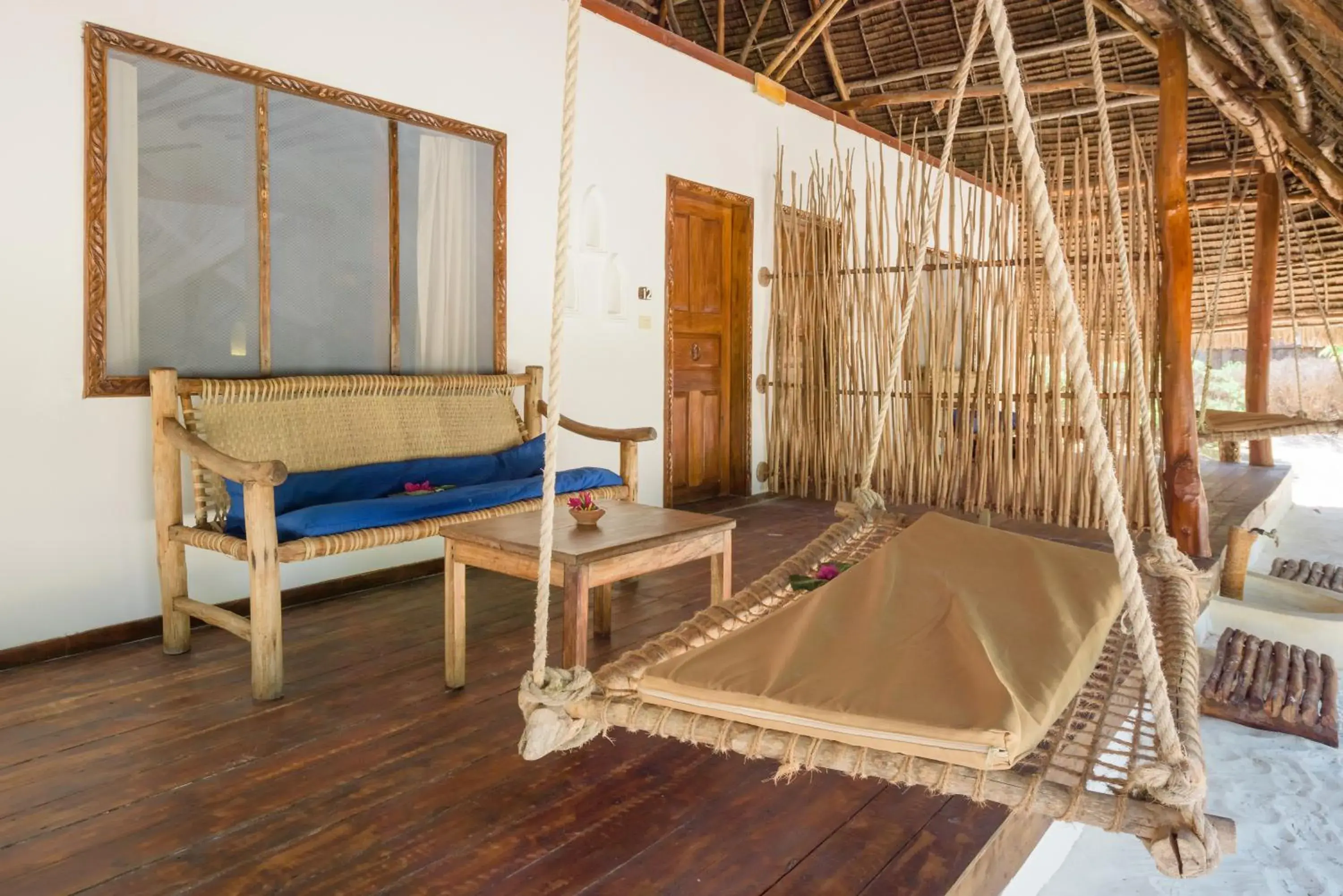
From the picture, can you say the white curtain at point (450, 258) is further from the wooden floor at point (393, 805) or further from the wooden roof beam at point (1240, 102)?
the wooden roof beam at point (1240, 102)

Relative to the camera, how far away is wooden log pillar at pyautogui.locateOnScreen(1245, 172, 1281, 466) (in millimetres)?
6184

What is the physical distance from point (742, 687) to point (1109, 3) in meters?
4.37

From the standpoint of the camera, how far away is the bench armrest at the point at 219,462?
2164mm

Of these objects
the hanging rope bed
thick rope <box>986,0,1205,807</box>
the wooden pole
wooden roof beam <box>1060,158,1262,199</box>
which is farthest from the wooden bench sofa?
wooden roof beam <box>1060,158,1262,199</box>

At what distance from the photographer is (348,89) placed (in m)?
3.13

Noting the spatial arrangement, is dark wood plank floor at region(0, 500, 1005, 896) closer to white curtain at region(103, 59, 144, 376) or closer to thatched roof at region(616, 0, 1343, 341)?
white curtain at region(103, 59, 144, 376)

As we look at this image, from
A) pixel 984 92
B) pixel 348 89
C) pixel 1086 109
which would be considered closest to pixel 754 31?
pixel 984 92

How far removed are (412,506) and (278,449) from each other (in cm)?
56

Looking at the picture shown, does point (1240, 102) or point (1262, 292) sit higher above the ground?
point (1240, 102)

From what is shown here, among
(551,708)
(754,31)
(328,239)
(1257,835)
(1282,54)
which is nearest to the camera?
(551,708)

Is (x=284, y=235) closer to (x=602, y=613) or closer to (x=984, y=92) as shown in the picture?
(x=602, y=613)

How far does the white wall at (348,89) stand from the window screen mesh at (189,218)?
13cm

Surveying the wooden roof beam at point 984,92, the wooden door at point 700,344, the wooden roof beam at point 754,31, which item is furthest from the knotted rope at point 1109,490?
the wooden roof beam at point 984,92

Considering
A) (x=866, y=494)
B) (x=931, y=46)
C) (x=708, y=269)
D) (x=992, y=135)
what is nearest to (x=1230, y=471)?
(x=992, y=135)
